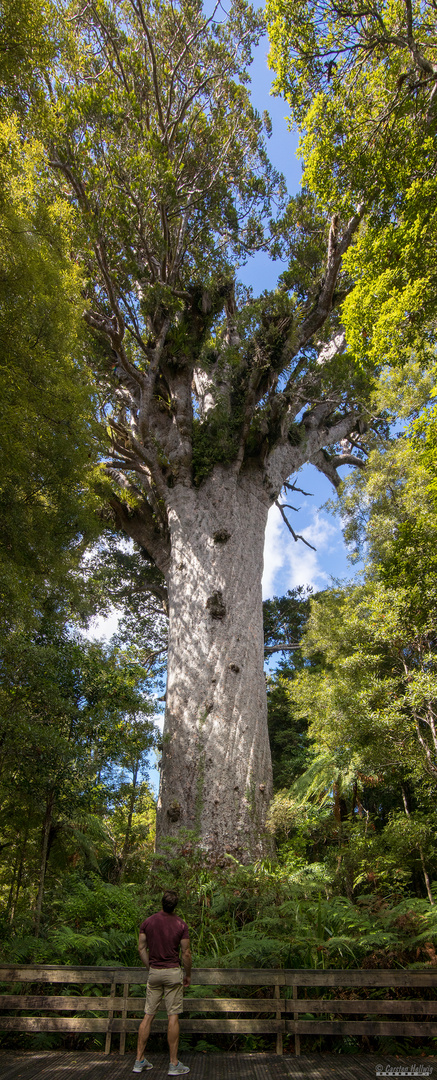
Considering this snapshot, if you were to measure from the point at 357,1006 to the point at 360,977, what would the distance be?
0.57 ft

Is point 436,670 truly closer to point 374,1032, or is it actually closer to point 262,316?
point 374,1032

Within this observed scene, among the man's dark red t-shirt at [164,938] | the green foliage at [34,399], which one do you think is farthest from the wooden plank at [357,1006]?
the green foliage at [34,399]

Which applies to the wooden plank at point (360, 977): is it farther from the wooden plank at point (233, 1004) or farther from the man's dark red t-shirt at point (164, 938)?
the man's dark red t-shirt at point (164, 938)

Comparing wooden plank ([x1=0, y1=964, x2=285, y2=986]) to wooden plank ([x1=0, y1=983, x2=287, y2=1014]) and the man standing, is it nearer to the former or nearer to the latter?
wooden plank ([x1=0, y1=983, x2=287, y2=1014])

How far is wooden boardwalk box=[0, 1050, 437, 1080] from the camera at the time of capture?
3541 millimetres

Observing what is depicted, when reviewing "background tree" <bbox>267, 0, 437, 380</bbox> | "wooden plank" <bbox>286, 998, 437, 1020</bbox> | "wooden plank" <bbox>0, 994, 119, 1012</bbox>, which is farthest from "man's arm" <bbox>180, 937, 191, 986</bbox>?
"background tree" <bbox>267, 0, 437, 380</bbox>

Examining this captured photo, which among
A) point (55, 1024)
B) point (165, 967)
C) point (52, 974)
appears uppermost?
point (165, 967)

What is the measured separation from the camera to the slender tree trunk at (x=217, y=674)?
710 cm

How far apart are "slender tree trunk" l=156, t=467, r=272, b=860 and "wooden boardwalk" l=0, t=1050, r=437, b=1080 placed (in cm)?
A: 288

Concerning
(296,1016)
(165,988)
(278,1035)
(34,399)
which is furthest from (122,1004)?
(34,399)

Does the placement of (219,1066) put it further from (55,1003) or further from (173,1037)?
(55,1003)

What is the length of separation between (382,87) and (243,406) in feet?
15.5

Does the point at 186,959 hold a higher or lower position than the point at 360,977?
higher

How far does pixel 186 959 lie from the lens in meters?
3.77
